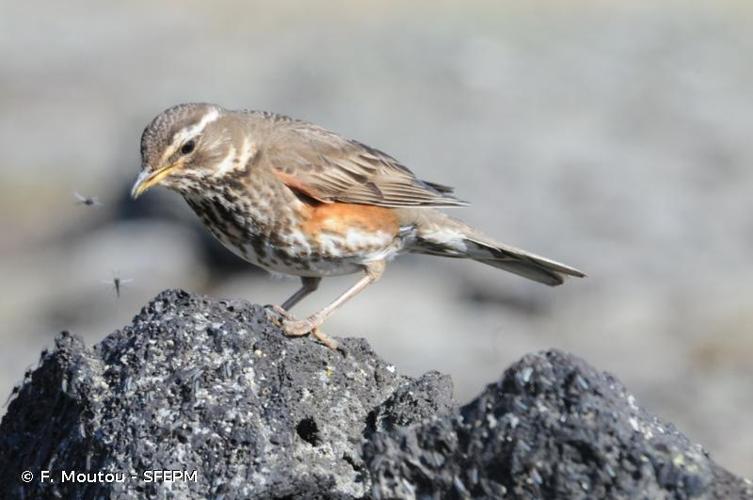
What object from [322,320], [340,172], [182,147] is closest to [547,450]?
[322,320]

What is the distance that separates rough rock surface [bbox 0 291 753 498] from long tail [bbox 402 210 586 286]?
3.27 meters

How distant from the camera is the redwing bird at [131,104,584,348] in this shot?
9164mm

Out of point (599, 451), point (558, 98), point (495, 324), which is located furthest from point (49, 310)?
point (599, 451)

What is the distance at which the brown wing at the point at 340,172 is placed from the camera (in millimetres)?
9844

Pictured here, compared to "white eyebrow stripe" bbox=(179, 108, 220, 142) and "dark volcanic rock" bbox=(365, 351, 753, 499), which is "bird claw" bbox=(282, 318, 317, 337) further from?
"dark volcanic rock" bbox=(365, 351, 753, 499)

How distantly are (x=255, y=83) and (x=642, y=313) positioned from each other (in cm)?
944

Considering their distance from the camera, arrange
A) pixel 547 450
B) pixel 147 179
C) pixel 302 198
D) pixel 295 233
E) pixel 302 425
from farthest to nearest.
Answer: pixel 302 198 → pixel 295 233 → pixel 147 179 → pixel 302 425 → pixel 547 450

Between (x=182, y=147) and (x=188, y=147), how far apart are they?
0.07 meters

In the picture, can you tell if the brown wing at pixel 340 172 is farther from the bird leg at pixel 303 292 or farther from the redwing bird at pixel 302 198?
the bird leg at pixel 303 292

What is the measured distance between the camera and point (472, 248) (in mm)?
10906

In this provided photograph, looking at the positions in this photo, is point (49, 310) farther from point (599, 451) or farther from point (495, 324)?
point (599, 451)

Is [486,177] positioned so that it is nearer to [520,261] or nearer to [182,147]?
[520,261]

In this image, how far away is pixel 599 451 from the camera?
5.34 metres

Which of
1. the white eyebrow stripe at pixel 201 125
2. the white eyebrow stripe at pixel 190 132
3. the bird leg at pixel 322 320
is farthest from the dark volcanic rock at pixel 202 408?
the white eyebrow stripe at pixel 201 125
